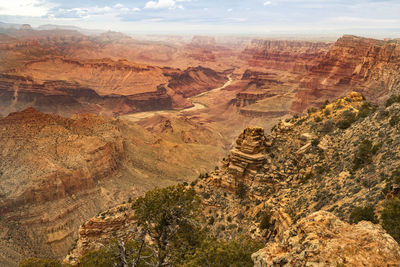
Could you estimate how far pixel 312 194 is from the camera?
60.1 ft

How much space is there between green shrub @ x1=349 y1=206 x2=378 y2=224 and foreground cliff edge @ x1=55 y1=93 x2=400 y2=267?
0.04 meters

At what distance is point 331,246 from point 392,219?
4.65m

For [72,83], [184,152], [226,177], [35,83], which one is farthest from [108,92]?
[226,177]

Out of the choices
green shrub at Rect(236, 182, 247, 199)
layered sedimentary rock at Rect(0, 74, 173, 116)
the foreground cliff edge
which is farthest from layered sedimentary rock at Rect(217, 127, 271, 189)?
layered sedimentary rock at Rect(0, 74, 173, 116)

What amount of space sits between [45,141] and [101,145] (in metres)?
9.82

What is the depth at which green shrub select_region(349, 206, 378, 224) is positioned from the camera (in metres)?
11.8

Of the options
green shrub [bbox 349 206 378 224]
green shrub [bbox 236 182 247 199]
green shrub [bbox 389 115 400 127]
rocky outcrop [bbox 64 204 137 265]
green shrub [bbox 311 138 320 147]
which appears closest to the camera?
green shrub [bbox 349 206 378 224]

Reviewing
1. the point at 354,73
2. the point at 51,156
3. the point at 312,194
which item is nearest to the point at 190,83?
the point at 354,73

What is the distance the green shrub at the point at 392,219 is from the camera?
33.5 ft

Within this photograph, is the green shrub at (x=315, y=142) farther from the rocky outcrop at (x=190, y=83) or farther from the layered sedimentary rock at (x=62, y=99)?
the rocky outcrop at (x=190, y=83)

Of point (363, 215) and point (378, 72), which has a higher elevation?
point (378, 72)

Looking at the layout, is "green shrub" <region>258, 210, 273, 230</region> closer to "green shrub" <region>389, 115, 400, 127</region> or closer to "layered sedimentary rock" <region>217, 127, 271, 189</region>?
"layered sedimentary rock" <region>217, 127, 271, 189</region>

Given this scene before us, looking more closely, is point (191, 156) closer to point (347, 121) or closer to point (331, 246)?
point (347, 121)

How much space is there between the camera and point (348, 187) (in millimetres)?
16656
